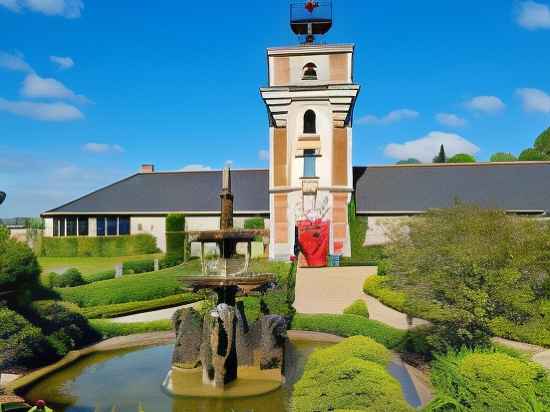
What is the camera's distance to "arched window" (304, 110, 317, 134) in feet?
107

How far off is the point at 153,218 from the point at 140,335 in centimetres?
2421

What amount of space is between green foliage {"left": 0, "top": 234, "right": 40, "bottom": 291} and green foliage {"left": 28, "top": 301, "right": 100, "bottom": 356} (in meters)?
1.06

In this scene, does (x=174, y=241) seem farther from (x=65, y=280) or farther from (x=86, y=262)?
(x=65, y=280)

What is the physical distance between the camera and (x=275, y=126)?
3262 cm

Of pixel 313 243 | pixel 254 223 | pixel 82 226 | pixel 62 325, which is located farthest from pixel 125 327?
pixel 82 226

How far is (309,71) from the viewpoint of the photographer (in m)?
33.0

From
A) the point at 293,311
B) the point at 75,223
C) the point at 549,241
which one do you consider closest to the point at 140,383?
the point at 293,311

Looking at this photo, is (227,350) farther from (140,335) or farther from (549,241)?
(549,241)

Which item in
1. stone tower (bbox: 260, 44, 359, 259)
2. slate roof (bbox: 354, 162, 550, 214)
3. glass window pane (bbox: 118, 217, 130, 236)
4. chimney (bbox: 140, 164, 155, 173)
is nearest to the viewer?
stone tower (bbox: 260, 44, 359, 259)

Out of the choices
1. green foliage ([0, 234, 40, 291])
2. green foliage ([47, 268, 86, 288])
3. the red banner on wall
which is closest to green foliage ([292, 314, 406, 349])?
green foliage ([0, 234, 40, 291])

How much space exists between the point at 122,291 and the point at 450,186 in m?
26.5

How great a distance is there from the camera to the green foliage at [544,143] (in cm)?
6012

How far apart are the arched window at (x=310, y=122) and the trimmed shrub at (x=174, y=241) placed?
39.8 feet

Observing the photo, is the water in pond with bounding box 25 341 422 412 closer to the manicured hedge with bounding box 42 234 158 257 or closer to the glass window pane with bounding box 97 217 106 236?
the manicured hedge with bounding box 42 234 158 257
